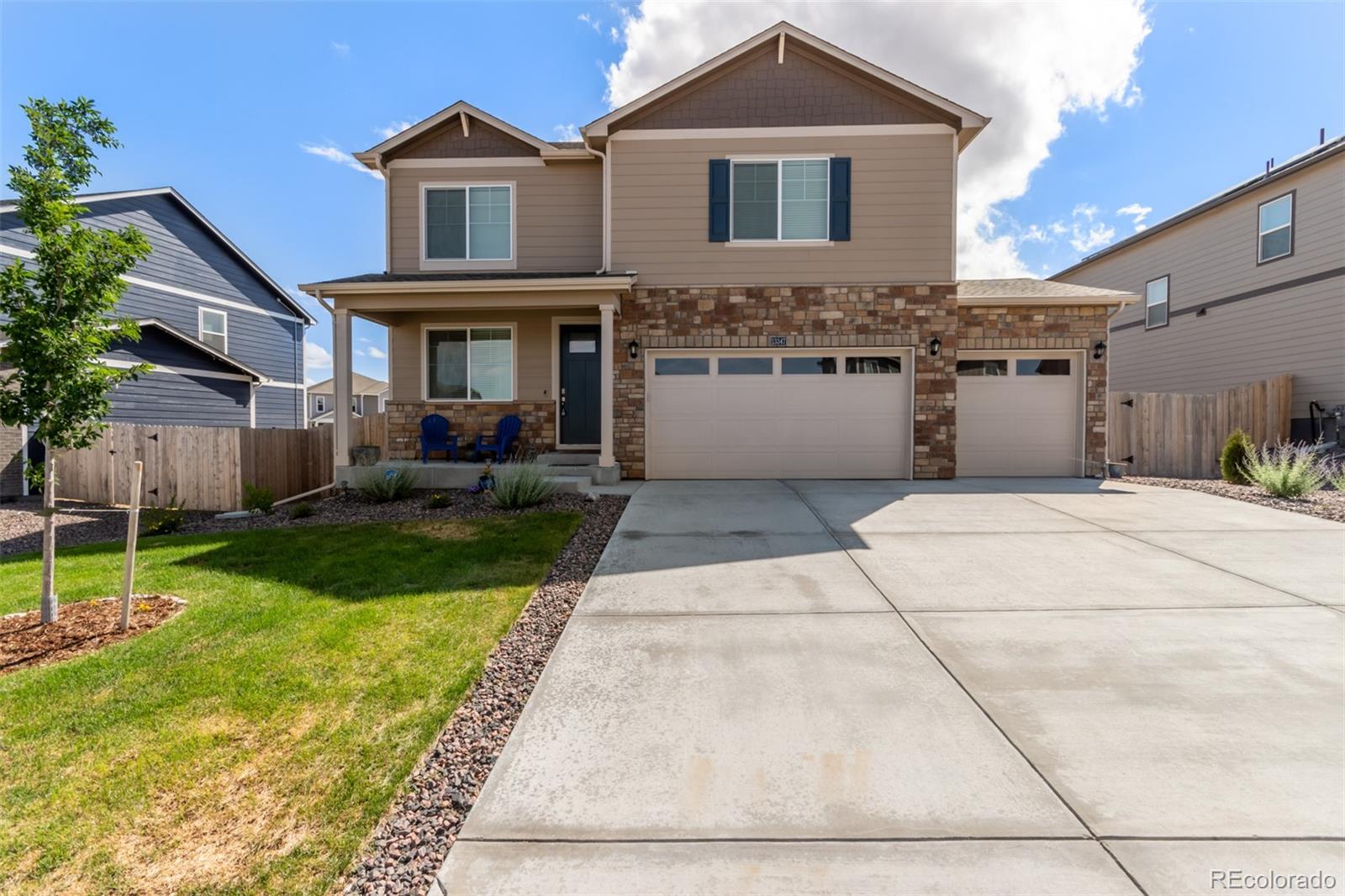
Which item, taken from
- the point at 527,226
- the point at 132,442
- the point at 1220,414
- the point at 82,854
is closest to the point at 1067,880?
the point at 82,854

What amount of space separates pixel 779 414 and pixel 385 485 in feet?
20.3

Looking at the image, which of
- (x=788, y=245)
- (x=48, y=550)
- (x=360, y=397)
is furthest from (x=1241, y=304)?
(x=360, y=397)

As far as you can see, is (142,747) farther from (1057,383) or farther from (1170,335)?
(1170,335)

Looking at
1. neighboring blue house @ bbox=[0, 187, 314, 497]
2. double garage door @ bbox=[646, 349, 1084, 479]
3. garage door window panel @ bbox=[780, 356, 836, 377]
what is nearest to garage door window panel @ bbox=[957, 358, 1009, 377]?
double garage door @ bbox=[646, 349, 1084, 479]

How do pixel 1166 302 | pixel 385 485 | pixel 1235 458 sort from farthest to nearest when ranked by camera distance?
1. pixel 1166 302
2. pixel 1235 458
3. pixel 385 485

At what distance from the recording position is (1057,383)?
33.4 feet

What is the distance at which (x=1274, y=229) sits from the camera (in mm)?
12609

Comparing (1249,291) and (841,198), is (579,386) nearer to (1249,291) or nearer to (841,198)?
(841,198)

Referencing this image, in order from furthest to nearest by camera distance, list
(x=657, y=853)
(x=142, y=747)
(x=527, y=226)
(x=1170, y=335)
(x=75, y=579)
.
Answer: (x=1170, y=335) < (x=527, y=226) < (x=75, y=579) < (x=142, y=747) < (x=657, y=853)

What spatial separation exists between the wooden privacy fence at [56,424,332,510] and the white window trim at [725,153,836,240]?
8262 mm

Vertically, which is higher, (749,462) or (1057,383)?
(1057,383)

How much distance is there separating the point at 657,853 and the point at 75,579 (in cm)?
588

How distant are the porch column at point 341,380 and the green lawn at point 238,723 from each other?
166 inches

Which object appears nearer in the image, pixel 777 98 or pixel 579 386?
pixel 777 98
